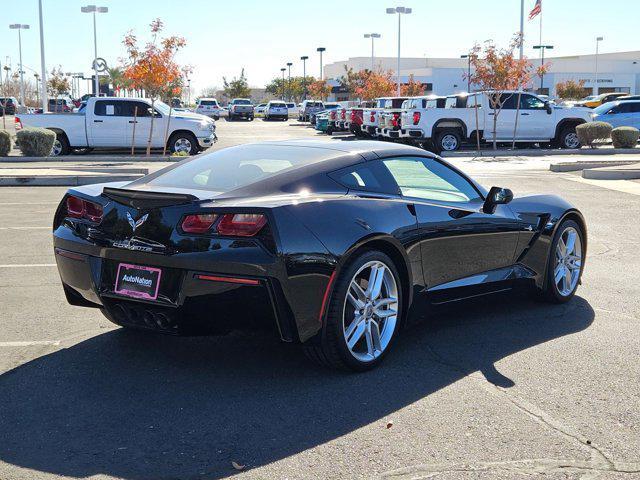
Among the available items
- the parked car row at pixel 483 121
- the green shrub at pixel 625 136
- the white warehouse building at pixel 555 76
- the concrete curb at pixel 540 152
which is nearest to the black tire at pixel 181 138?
the parked car row at pixel 483 121

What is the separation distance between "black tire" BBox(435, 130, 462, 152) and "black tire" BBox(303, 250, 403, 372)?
23604mm

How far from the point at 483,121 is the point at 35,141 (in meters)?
14.7

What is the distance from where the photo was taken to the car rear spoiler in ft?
15.0

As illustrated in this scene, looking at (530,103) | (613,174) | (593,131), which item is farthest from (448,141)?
(613,174)

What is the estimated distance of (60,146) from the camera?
84.3 feet

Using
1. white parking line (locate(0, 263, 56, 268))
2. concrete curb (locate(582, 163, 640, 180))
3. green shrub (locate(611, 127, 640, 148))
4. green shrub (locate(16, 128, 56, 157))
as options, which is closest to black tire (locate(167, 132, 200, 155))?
green shrub (locate(16, 128, 56, 157))

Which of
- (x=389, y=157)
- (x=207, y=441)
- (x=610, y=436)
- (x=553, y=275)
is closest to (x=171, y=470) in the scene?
(x=207, y=441)

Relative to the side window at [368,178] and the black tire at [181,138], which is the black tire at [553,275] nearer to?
the side window at [368,178]

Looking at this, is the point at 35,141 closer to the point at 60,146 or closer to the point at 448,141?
the point at 60,146

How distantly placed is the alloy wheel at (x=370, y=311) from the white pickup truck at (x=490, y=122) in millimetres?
22830

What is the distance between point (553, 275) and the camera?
6547mm

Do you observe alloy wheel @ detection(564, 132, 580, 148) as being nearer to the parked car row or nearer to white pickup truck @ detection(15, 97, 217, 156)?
the parked car row

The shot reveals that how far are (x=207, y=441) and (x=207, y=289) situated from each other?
88 cm

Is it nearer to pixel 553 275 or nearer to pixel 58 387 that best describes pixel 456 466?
A: pixel 58 387
